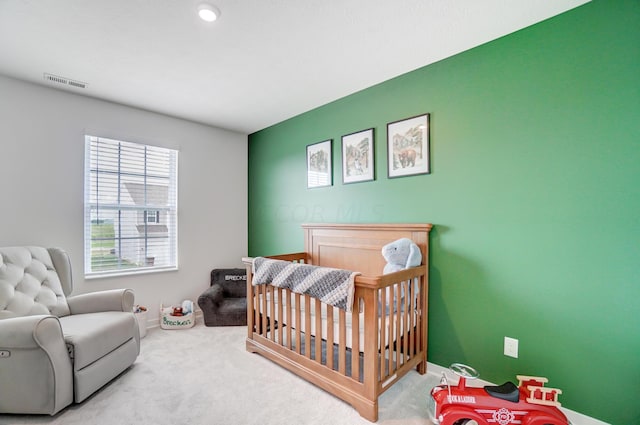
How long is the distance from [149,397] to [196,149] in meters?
2.64

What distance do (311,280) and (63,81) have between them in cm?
275

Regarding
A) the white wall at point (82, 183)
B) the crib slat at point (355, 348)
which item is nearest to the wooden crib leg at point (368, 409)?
the crib slat at point (355, 348)

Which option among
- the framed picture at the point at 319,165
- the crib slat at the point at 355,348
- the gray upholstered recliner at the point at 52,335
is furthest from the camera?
the framed picture at the point at 319,165

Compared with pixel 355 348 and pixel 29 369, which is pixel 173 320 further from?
pixel 355 348

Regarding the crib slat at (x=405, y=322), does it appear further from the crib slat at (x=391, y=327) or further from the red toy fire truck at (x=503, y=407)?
the red toy fire truck at (x=503, y=407)

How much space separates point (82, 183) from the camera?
276 cm

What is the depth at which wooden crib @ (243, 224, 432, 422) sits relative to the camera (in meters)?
1.69

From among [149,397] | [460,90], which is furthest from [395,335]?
[460,90]

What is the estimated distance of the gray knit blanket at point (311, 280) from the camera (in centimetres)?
176

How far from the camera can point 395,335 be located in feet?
6.38

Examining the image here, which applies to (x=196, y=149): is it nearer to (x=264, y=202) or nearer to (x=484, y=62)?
(x=264, y=202)

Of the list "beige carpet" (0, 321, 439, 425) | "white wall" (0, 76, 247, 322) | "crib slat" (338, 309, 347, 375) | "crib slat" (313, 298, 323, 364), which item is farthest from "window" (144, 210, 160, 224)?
"crib slat" (338, 309, 347, 375)

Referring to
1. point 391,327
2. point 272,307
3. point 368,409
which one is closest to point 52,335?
point 272,307

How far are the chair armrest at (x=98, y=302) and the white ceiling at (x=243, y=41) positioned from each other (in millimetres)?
1823
